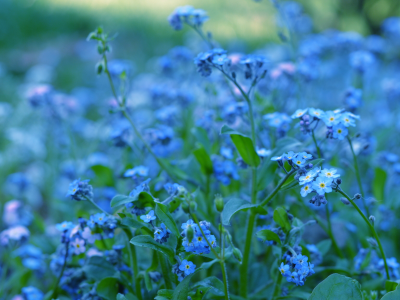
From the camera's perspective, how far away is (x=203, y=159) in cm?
255

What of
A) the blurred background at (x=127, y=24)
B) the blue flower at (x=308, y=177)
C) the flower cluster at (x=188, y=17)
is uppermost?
the blurred background at (x=127, y=24)

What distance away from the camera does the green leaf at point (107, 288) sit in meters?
2.03

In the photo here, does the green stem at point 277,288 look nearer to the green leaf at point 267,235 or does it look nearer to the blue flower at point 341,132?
the green leaf at point 267,235

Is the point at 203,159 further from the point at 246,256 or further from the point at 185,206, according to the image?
the point at 185,206

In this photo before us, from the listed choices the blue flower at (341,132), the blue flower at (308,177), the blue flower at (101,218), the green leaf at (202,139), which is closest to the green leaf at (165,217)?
the blue flower at (101,218)

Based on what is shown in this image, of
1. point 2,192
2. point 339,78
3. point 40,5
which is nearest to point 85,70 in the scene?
point 40,5

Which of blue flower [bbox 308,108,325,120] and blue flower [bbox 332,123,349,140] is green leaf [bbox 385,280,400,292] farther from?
blue flower [bbox 308,108,325,120]

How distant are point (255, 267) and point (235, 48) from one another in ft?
16.7

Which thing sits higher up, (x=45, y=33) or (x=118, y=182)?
(x=45, y=33)

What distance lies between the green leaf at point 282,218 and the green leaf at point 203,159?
0.69 meters

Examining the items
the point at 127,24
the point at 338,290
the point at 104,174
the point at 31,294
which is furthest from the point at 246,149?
the point at 127,24

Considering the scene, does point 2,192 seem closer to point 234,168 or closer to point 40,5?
point 234,168

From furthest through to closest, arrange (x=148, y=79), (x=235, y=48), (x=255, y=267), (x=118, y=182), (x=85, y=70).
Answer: (x=85, y=70), (x=235, y=48), (x=148, y=79), (x=118, y=182), (x=255, y=267)

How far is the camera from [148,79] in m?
5.87
